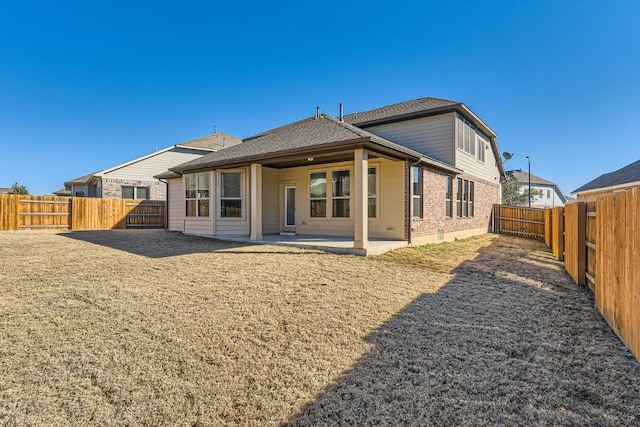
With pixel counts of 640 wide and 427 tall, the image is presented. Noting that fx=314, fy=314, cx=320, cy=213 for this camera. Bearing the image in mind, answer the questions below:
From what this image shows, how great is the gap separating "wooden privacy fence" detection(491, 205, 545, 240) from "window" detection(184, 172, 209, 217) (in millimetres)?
15891

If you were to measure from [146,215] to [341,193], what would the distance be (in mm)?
13368

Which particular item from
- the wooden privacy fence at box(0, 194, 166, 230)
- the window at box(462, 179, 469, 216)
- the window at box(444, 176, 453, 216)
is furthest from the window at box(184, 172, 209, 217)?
the window at box(462, 179, 469, 216)

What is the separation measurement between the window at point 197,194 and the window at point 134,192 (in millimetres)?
9710

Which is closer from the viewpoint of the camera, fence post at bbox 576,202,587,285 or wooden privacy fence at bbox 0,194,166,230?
fence post at bbox 576,202,587,285

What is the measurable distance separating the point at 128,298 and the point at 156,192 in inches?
761

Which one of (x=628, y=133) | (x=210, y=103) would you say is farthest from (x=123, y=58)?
(x=628, y=133)

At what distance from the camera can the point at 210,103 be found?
69.1 feet

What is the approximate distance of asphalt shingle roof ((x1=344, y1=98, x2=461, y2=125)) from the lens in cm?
1388

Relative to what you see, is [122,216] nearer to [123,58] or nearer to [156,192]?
[156,192]

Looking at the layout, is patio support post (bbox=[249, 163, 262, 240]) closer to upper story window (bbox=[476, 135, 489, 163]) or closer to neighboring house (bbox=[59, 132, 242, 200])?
upper story window (bbox=[476, 135, 489, 163])

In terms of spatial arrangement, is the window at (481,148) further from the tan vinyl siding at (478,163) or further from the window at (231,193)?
the window at (231,193)

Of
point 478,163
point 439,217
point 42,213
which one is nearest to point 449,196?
point 439,217

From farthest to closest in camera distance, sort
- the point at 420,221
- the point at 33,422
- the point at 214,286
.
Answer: the point at 420,221, the point at 214,286, the point at 33,422

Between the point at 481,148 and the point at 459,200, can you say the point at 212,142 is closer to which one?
the point at 459,200
